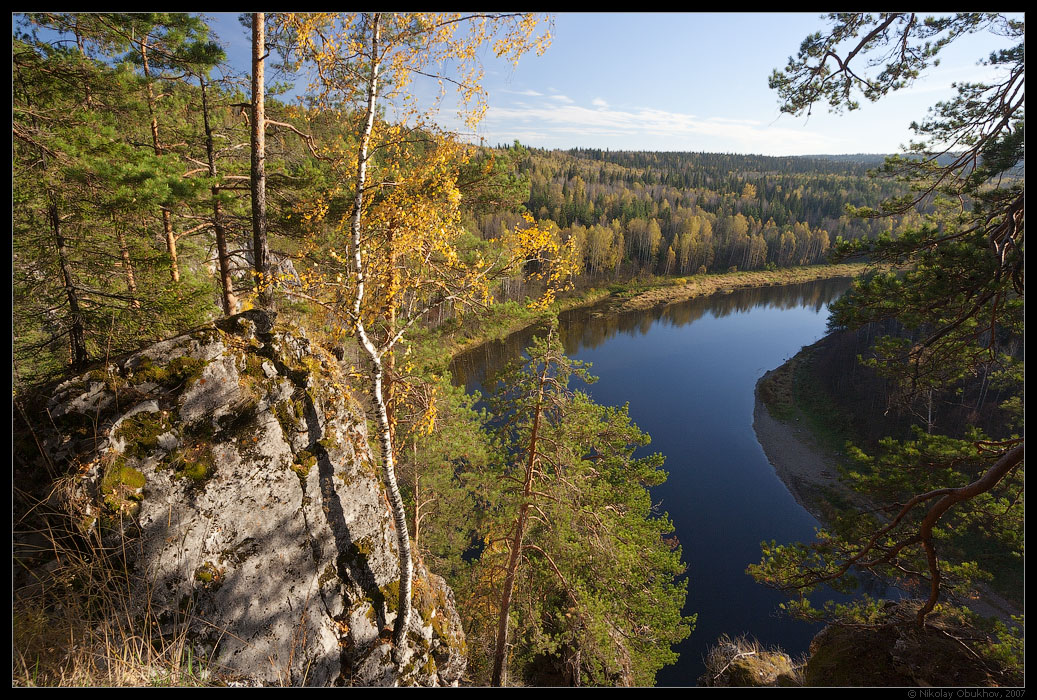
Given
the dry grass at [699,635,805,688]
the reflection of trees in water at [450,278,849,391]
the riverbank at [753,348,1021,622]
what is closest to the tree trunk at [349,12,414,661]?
the dry grass at [699,635,805,688]

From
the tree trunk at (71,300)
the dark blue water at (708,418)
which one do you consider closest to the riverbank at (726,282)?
the dark blue water at (708,418)

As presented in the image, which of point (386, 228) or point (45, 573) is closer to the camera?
point (45, 573)

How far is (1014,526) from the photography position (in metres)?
4.27

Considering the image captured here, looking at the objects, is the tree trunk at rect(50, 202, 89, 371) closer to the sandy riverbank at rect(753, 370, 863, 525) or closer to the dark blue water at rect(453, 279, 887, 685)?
the dark blue water at rect(453, 279, 887, 685)

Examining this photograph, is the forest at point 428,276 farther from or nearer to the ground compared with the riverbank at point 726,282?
farther from the ground

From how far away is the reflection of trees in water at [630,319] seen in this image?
30719 millimetres

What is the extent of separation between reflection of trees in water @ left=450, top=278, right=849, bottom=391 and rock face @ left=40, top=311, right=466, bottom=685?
17.8 m

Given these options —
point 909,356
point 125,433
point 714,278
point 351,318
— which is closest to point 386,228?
point 351,318

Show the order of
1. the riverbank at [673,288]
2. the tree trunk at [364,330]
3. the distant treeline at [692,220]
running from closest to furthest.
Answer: the tree trunk at [364,330]
the riverbank at [673,288]
the distant treeline at [692,220]

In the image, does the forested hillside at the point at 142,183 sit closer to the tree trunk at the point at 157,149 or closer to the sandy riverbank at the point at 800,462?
the tree trunk at the point at 157,149

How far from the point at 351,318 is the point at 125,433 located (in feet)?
7.04

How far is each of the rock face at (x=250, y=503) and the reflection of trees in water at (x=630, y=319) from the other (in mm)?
17801

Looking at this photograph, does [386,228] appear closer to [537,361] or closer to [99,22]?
[537,361]
